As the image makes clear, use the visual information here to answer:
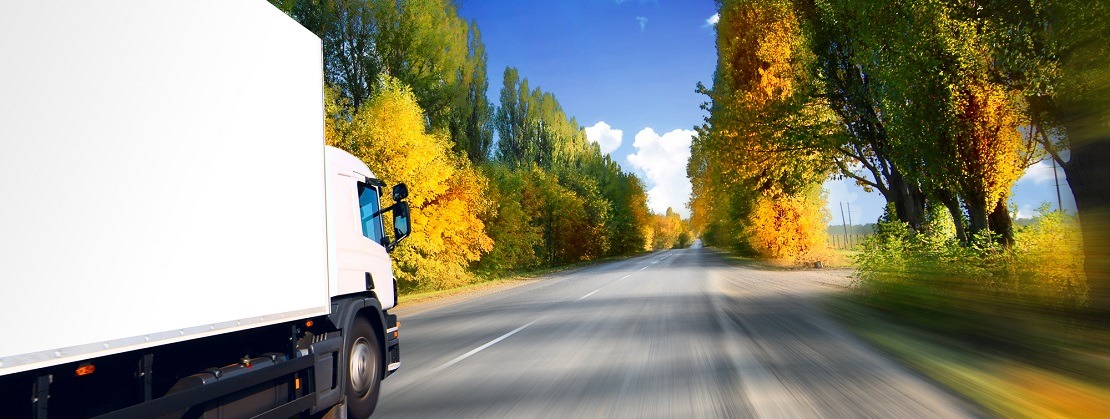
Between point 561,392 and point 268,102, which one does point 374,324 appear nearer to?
point 561,392

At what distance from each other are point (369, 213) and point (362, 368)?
1595mm

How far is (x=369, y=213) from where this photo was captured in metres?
6.67

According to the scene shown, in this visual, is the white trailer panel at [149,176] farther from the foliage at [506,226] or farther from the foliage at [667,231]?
the foliage at [667,231]

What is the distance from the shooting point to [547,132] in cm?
5869

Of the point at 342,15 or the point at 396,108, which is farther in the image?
the point at 342,15

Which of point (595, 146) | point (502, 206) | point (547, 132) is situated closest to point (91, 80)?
point (502, 206)

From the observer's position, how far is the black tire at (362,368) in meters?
5.55

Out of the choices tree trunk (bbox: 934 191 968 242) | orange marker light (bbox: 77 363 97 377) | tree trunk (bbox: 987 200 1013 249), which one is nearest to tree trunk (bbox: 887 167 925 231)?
tree trunk (bbox: 934 191 968 242)

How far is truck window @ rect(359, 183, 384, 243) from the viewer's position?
6.50m

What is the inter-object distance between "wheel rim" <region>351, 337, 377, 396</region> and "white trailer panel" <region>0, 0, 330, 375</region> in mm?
1156

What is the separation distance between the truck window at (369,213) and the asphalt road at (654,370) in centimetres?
159

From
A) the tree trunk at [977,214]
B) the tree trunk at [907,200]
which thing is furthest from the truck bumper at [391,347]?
the tree trunk at [907,200]

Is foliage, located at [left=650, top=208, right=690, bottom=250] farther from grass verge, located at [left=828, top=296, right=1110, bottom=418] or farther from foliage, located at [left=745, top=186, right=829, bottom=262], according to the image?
grass verge, located at [left=828, top=296, right=1110, bottom=418]

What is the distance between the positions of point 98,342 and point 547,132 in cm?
5627
